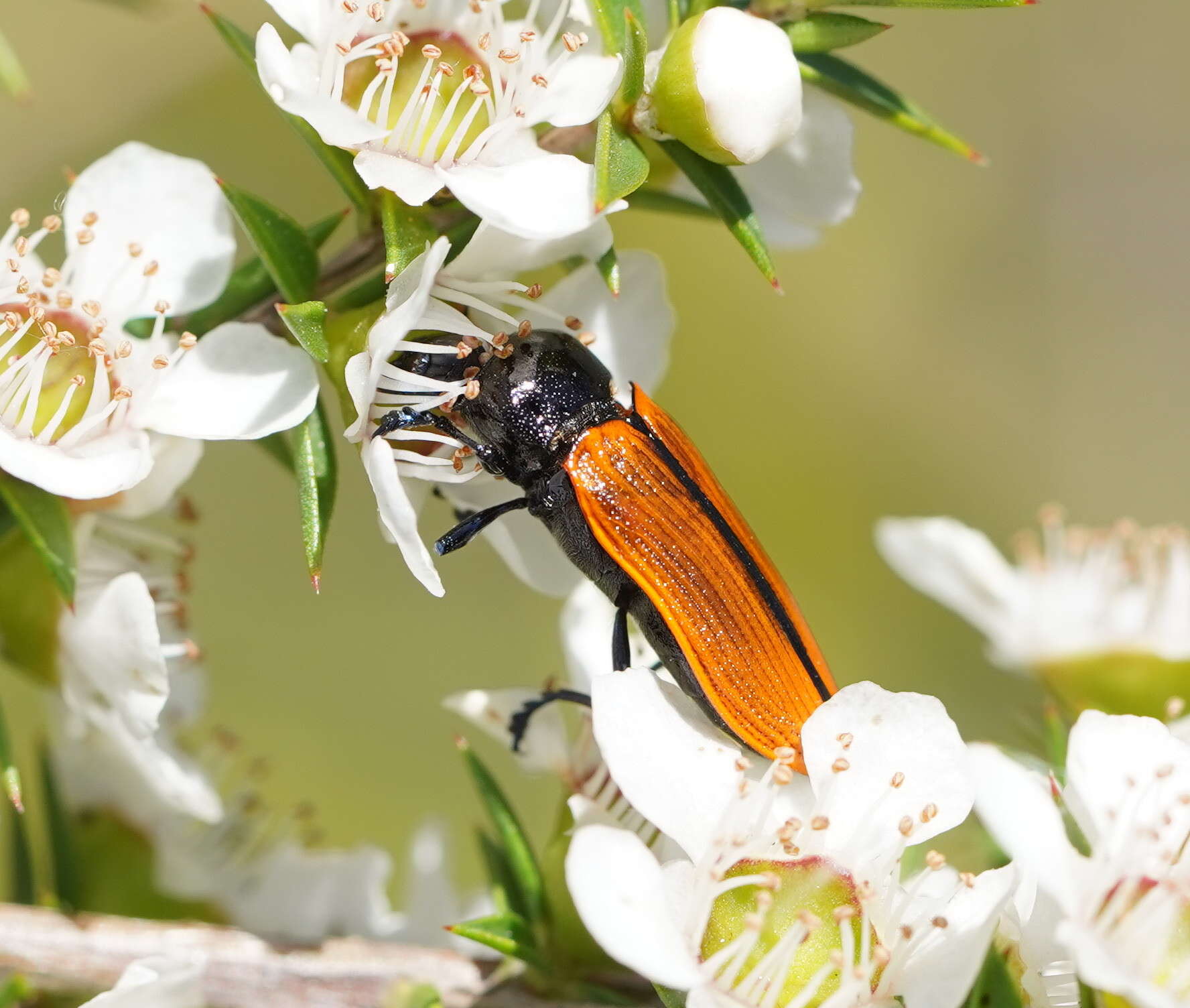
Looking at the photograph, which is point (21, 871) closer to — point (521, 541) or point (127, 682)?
point (127, 682)

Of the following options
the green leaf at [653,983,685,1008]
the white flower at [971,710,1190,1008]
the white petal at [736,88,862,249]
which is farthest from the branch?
the white petal at [736,88,862,249]

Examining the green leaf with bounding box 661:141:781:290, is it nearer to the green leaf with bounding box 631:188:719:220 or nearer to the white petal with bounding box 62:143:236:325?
the green leaf with bounding box 631:188:719:220

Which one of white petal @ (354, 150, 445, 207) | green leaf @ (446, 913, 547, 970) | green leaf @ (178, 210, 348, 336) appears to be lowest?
green leaf @ (446, 913, 547, 970)

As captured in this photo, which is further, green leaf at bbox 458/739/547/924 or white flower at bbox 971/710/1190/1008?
green leaf at bbox 458/739/547/924

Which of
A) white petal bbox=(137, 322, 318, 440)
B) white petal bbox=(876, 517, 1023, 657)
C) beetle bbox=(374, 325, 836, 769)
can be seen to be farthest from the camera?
white petal bbox=(876, 517, 1023, 657)

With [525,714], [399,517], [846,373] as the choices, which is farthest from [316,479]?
[846,373]

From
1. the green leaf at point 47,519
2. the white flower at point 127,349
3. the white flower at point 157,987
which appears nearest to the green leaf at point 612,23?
the white flower at point 127,349
